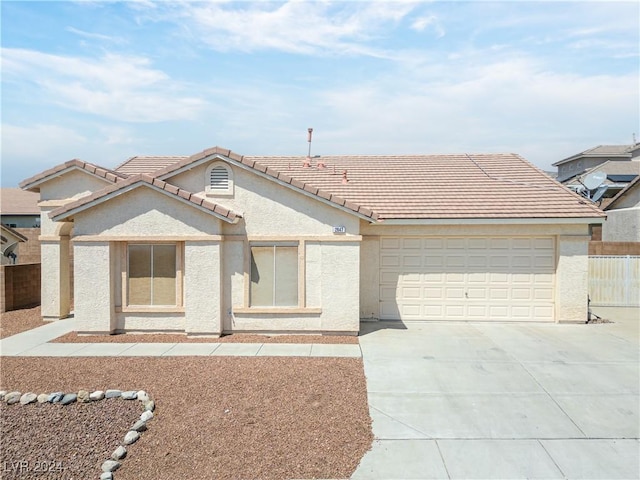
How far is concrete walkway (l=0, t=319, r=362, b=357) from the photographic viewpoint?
30.6ft

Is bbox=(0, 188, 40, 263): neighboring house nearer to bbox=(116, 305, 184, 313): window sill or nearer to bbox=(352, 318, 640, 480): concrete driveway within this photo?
bbox=(116, 305, 184, 313): window sill

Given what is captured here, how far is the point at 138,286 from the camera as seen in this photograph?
424 inches

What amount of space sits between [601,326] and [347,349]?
7340 millimetres

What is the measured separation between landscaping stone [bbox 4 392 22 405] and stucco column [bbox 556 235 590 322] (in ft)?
40.7

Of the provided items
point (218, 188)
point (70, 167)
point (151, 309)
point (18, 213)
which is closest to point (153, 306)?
point (151, 309)

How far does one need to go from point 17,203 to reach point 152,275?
32.6 meters

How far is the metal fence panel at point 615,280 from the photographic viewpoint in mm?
14719

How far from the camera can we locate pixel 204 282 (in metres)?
10.5

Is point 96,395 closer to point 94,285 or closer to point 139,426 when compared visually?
point 139,426

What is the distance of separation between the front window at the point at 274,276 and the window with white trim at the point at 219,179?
1575 millimetres

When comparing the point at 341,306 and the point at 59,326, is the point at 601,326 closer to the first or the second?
the point at 341,306

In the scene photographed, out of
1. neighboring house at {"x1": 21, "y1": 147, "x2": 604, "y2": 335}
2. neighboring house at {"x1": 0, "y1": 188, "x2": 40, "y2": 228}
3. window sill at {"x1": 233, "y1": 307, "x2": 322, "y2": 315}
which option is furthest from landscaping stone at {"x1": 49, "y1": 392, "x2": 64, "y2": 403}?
neighboring house at {"x1": 0, "y1": 188, "x2": 40, "y2": 228}

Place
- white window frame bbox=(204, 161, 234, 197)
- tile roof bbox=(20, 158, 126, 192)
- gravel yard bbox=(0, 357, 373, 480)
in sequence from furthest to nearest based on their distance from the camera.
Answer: tile roof bbox=(20, 158, 126, 192) < white window frame bbox=(204, 161, 234, 197) < gravel yard bbox=(0, 357, 373, 480)

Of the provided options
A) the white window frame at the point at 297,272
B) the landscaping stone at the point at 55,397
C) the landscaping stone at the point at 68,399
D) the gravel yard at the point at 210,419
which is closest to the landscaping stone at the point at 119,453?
the gravel yard at the point at 210,419
